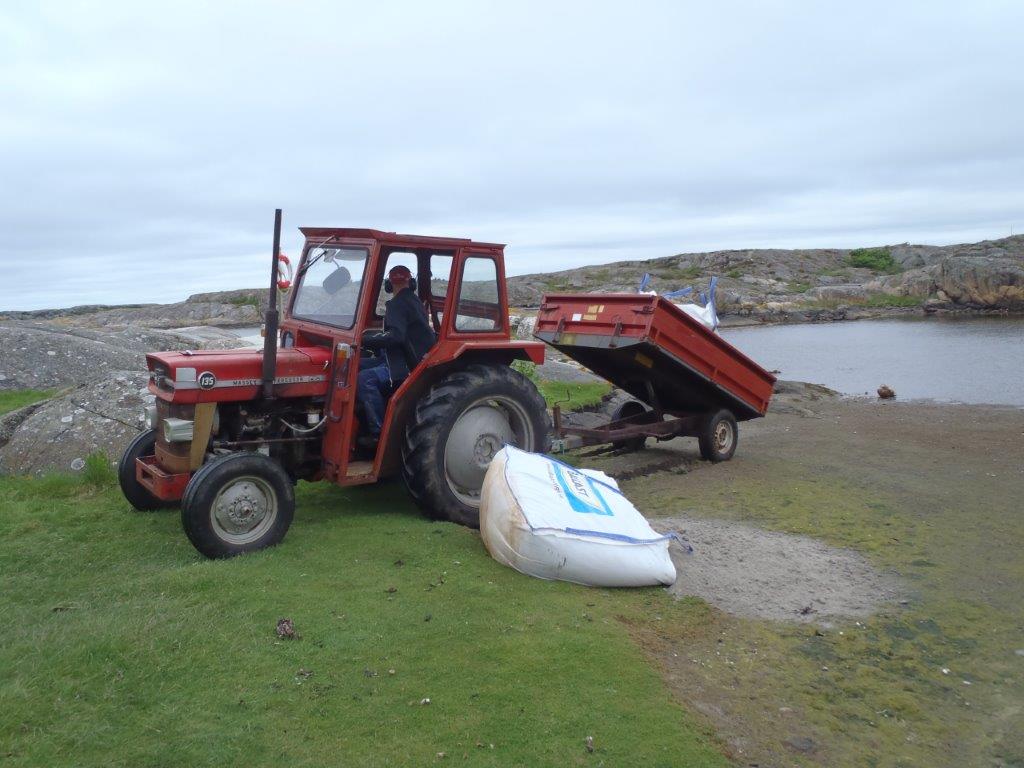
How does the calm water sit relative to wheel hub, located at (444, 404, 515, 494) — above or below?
below

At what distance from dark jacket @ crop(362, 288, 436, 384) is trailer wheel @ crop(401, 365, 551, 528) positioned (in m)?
0.32

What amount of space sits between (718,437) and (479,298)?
13.6 ft

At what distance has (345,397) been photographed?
20.0 feet

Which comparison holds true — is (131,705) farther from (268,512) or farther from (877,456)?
(877,456)

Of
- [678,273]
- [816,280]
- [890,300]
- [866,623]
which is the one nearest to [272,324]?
[866,623]

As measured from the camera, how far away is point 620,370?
378 inches

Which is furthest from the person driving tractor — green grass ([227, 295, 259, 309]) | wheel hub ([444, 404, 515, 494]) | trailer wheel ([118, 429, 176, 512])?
green grass ([227, 295, 259, 309])

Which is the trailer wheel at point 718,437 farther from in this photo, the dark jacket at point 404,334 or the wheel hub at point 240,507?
the wheel hub at point 240,507

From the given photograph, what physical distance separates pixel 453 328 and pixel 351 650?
123 inches

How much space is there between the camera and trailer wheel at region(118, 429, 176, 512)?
21.0 ft

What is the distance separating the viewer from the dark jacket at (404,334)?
6.36 m

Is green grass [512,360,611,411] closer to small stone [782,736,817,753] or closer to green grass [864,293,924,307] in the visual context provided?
small stone [782,736,817,753]

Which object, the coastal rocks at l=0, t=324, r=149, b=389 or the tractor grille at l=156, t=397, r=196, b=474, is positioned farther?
the coastal rocks at l=0, t=324, r=149, b=389

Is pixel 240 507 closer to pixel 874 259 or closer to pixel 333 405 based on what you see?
pixel 333 405
